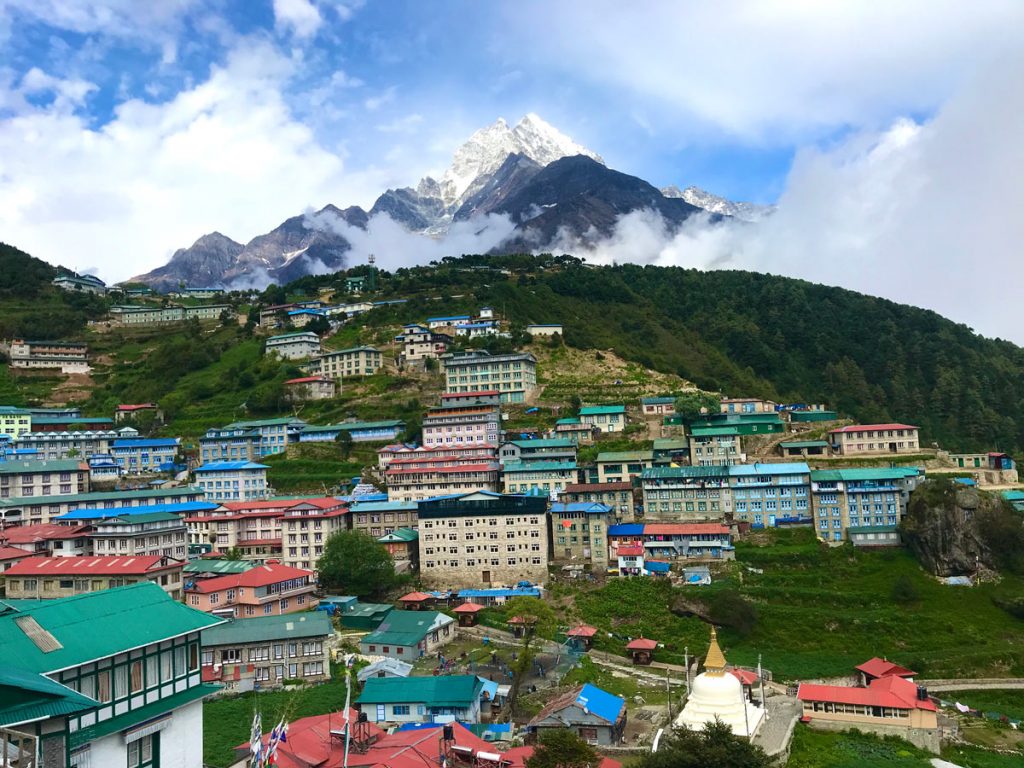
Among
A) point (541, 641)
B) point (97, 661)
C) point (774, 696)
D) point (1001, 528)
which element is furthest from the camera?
point (1001, 528)

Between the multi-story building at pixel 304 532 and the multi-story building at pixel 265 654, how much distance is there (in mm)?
16925

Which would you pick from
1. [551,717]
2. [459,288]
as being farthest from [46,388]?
[551,717]

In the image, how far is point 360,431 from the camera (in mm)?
74562

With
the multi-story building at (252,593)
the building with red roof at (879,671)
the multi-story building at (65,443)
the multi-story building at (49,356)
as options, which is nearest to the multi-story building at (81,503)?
the multi-story building at (252,593)

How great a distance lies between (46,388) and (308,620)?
7449cm

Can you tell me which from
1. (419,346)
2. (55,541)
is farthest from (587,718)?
(419,346)

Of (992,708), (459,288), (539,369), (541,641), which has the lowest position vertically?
(992,708)

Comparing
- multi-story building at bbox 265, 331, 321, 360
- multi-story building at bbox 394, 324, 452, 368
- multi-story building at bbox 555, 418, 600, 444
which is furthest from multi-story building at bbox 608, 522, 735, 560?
multi-story building at bbox 265, 331, 321, 360

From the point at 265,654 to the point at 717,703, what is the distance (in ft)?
70.7

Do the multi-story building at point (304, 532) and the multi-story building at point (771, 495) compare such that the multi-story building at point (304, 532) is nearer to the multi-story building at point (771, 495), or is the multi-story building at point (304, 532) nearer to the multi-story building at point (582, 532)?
the multi-story building at point (582, 532)

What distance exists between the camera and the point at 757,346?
115 m

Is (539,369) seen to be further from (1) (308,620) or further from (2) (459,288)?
(1) (308,620)

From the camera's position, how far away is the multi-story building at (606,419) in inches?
2783

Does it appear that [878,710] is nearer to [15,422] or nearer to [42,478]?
[42,478]
